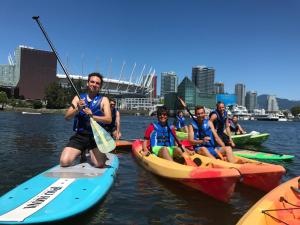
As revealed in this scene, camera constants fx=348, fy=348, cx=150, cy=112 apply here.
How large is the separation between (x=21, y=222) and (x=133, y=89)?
19319 cm

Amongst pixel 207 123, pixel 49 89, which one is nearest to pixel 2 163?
pixel 207 123

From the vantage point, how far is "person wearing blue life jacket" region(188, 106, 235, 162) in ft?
28.3

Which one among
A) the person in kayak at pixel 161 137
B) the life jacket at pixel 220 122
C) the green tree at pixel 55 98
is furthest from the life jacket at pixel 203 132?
the green tree at pixel 55 98

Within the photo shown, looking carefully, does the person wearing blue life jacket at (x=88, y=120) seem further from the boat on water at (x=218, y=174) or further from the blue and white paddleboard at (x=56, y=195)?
the boat on water at (x=218, y=174)

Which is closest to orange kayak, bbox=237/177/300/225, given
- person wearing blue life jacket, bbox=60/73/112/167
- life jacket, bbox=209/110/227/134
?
person wearing blue life jacket, bbox=60/73/112/167

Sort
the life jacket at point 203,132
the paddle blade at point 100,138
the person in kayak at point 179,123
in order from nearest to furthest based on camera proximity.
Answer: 1. the paddle blade at point 100,138
2. the life jacket at point 203,132
3. the person in kayak at point 179,123

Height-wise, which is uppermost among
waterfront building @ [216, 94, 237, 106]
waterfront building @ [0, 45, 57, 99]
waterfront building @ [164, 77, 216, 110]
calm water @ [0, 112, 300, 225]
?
waterfront building @ [0, 45, 57, 99]

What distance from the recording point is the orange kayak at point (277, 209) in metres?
4.12

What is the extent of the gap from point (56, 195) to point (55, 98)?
10967 centimetres

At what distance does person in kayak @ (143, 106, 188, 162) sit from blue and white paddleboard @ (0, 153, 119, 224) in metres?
2.45

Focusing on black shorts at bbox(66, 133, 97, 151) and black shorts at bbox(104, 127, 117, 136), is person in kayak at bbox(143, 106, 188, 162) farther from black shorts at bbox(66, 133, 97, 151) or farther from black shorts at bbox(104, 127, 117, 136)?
black shorts at bbox(66, 133, 97, 151)

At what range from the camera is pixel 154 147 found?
9047 millimetres

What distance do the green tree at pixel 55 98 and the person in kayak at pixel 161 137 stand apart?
344ft

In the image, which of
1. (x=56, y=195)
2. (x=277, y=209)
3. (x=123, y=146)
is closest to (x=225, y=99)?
(x=123, y=146)
